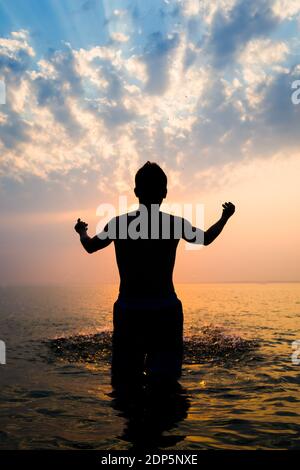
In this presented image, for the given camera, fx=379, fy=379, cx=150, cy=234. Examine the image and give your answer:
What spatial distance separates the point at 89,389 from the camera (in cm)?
679

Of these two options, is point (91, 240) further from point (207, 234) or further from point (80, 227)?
point (207, 234)

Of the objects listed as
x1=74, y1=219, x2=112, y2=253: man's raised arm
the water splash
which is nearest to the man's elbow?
x1=74, y1=219, x2=112, y2=253: man's raised arm

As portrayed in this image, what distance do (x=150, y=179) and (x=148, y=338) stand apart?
1.86 metres

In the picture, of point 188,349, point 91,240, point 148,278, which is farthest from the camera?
point 188,349

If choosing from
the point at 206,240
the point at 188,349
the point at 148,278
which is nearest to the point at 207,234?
the point at 206,240

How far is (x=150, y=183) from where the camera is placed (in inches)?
172

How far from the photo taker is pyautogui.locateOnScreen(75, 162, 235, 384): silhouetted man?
4.28 meters

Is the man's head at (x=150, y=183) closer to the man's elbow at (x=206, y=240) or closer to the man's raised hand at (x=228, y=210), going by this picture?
the man's elbow at (x=206, y=240)

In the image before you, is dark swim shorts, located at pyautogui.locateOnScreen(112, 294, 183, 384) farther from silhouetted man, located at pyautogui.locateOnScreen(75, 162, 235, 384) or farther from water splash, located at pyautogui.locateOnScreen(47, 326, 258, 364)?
water splash, located at pyautogui.locateOnScreen(47, 326, 258, 364)

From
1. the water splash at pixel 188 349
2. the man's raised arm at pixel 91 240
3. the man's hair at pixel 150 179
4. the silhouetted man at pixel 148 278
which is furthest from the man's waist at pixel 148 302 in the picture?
the water splash at pixel 188 349

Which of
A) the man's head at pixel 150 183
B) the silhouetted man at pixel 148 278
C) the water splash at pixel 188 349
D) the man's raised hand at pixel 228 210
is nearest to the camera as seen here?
the silhouetted man at pixel 148 278

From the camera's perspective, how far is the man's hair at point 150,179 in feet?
14.4

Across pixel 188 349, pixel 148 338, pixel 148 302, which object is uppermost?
pixel 148 302
